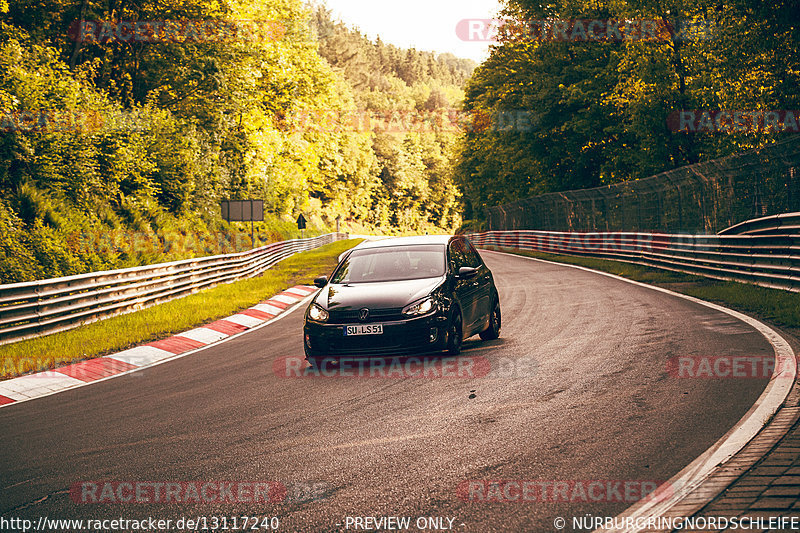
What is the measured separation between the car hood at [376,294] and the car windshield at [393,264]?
264 millimetres

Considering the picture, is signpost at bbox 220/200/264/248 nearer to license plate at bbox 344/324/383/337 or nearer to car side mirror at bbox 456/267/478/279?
car side mirror at bbox 456/267/478/279

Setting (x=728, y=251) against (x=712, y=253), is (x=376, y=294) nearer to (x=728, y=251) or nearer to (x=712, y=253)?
(x=728, y=251)

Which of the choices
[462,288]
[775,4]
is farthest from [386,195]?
[462,288]

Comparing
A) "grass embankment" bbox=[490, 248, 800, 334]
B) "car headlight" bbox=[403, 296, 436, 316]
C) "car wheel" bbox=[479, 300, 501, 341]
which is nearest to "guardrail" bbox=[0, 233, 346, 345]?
"car headlight" bbox=[403, 296, 436, 316]

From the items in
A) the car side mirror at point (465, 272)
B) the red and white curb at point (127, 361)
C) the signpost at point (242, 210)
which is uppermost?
the signpost at point (242, 210)

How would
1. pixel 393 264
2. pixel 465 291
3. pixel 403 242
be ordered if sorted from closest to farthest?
1. pixel 465 291
2. pixel 393 264
3. pixel 403 242

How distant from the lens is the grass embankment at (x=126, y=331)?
1074 centimetres

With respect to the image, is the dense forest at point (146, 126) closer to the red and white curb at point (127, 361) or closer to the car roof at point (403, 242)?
the red and white curb at point (127, 361)

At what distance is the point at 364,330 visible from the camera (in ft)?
28.6

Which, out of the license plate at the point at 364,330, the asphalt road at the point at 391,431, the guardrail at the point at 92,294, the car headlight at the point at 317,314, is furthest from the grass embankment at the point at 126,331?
the license plate at the point at 364,330

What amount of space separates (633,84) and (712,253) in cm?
1690

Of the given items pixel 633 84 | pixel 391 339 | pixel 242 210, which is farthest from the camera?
pixel 633 84

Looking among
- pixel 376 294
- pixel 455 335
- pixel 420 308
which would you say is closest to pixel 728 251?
pixel 455 335

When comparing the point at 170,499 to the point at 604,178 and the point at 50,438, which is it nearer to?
the point at 50,438
